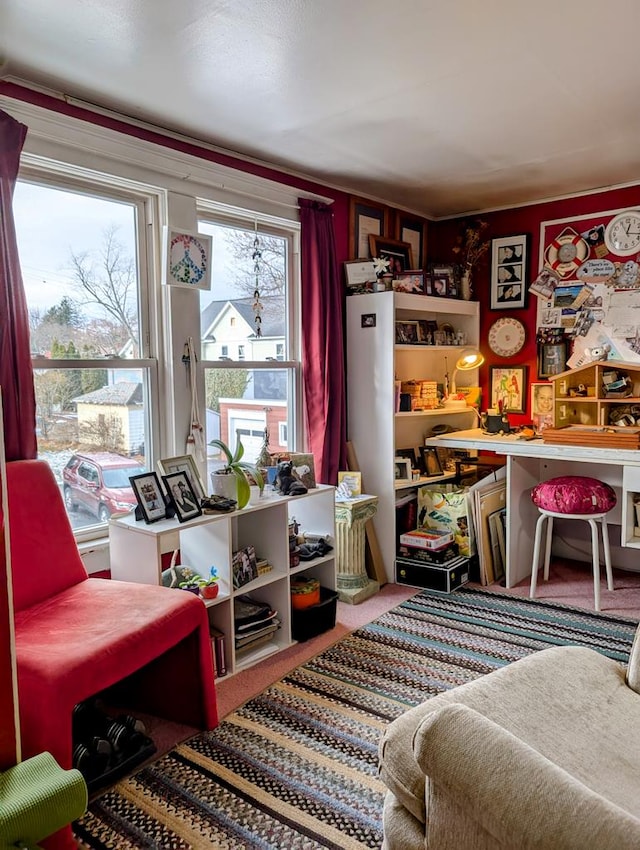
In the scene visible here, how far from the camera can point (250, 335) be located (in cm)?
340

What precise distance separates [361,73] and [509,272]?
2.16 meters

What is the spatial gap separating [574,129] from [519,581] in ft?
7.76

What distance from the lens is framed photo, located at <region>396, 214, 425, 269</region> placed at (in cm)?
421

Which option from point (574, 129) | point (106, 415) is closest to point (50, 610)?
point (106, 415)

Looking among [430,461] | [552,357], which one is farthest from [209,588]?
[552,357]

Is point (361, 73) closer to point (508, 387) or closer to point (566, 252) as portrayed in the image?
point (566, 252)

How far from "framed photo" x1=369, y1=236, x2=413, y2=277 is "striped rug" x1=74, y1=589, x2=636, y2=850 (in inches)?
83.8

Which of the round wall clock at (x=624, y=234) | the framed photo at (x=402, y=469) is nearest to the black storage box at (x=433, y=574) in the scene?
the framed photo at (x=402, y=469)

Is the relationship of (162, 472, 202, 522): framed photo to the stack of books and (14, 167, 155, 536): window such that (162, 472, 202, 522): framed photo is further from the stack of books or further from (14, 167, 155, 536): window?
the stack of books

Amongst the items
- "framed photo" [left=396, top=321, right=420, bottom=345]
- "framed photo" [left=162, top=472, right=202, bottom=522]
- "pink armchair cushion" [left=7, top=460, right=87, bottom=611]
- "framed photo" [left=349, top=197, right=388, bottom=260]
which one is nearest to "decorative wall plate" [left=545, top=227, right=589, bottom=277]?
"framed photo" [left=396, top=321, right=420, bottom=345]

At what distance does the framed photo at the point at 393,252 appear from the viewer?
3955 millimetres

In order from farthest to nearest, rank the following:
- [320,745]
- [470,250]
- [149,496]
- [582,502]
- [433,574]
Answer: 1. [470,250]
2. [433,574]
3. [582,502]
4. [149,496]
5. [320,745]

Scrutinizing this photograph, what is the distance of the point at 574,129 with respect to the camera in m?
2.86

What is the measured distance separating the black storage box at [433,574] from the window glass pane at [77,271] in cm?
189
